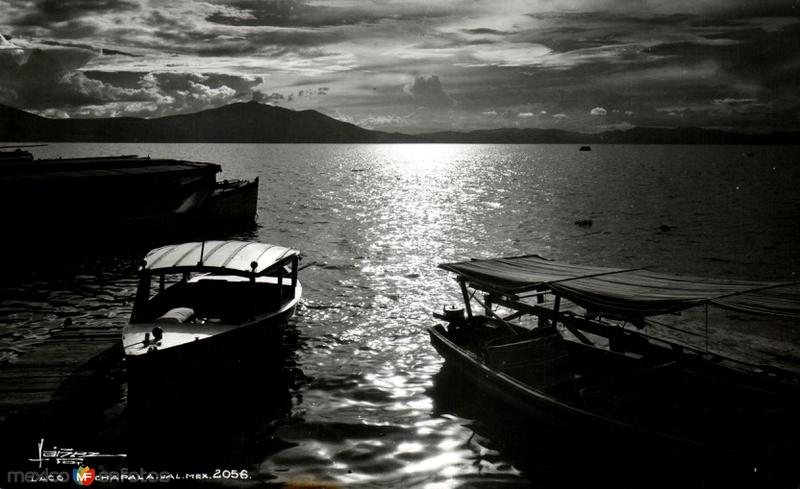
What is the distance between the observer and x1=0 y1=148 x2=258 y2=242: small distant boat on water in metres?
34.2

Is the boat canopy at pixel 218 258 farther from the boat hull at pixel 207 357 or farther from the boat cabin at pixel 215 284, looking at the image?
the boat hull at pixel 207 357

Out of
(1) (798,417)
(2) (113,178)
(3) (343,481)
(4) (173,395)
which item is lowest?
(3) (343,481)

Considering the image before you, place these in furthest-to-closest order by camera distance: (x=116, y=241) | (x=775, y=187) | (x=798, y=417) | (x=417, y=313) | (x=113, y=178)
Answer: (x=775, y=187) < (x=113, y=178) < (x=116, y=241) < (x=417, y=313) < (x=798, y=417)

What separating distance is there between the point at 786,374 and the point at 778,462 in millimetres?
3497

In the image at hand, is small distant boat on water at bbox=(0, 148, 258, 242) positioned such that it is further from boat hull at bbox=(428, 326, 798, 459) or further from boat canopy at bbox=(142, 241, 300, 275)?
boat hull at bbox=(428, 326, 798, 459)

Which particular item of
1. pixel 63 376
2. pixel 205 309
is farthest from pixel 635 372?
pixel 63 376

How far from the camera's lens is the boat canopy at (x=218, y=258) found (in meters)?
15.3

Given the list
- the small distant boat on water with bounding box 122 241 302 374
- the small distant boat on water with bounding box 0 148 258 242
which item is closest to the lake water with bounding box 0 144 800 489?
the small distant boat on water with bounding box 122 241 302 374

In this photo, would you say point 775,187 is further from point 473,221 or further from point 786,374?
point 786,374

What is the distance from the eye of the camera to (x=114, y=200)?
40.2m

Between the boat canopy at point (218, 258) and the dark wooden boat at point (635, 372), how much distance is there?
5820 mm

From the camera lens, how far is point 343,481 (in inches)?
444

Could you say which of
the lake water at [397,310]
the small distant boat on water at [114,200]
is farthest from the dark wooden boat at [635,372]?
the small distant boat on water at [114,200]

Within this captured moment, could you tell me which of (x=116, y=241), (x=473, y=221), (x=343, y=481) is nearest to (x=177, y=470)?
(x=343, y=481)
